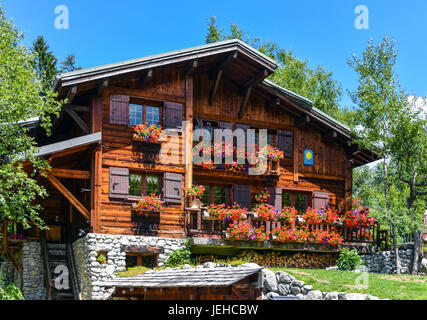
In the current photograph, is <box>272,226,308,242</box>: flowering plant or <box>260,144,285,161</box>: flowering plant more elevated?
<box>260,144,285,161</box>: flowering plant

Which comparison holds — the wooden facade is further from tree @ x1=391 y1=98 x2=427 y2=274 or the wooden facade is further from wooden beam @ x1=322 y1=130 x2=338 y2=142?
tree @ x1=391 y1=98 x2=427 y2=274

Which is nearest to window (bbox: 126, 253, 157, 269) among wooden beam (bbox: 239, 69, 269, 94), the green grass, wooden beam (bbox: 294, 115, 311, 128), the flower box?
the flower box

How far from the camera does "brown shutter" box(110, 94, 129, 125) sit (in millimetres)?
20891

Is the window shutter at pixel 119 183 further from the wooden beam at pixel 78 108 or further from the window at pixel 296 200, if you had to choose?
the window at pixel 296 200

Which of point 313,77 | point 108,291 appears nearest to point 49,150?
point 108,291

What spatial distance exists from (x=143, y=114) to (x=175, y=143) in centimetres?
148

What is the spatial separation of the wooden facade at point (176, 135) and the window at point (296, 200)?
78mm

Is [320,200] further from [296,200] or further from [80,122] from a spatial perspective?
[80,122]

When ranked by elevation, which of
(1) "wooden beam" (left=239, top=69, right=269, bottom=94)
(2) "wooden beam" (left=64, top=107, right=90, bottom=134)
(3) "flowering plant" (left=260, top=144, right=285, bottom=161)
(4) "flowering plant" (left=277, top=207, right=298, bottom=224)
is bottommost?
(4) "flowering plant" (left=277, top=207, right=298, bottom=224)

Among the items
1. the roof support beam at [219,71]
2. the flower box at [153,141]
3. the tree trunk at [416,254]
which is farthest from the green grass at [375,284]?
the roof support beam at [219,71]

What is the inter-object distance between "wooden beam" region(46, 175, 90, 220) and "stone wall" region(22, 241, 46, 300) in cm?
337

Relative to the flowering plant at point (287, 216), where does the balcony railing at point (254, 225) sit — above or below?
below

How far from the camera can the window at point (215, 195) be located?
2314 centimetres
